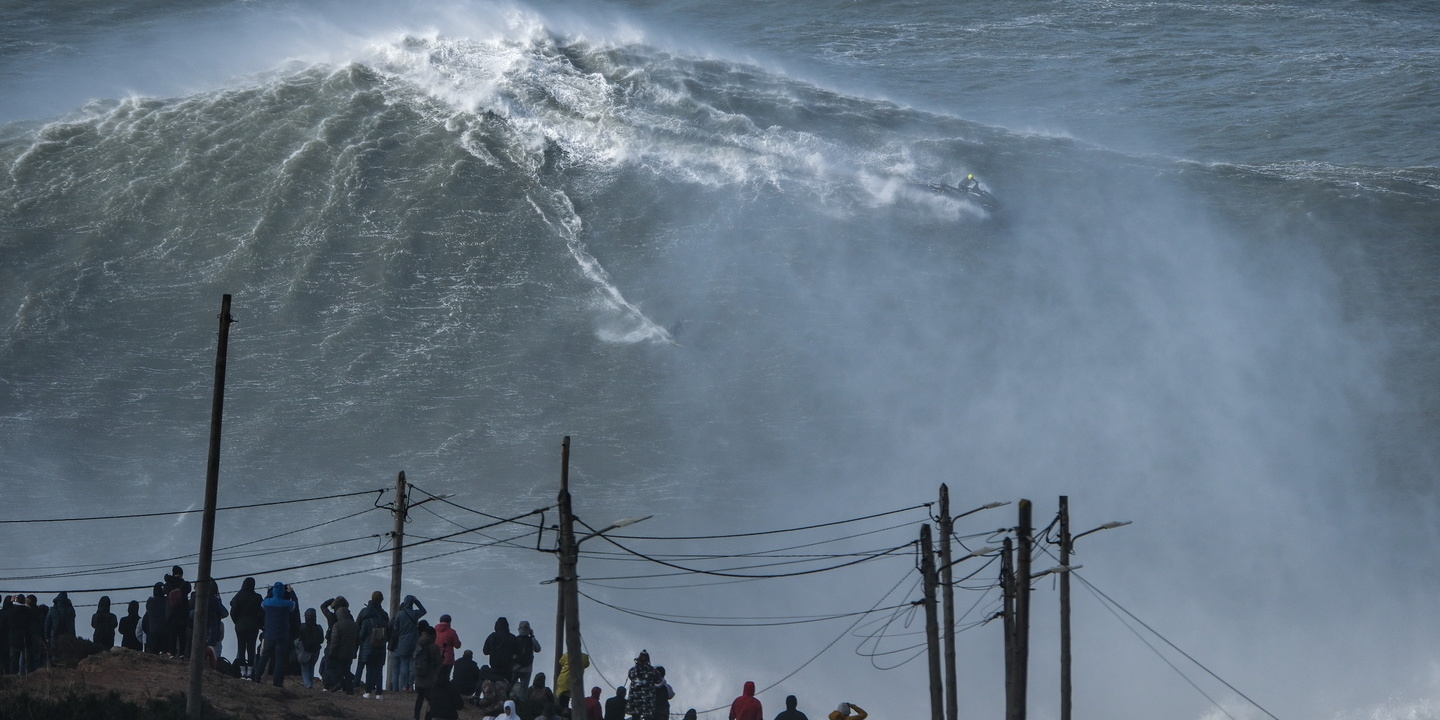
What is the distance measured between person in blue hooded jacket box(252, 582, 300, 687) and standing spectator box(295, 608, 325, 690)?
8.8 inches

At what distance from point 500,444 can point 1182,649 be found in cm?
1753

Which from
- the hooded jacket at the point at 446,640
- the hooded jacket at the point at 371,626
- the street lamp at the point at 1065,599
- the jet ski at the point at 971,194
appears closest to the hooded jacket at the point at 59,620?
the hooded jacket at the point at 371,626

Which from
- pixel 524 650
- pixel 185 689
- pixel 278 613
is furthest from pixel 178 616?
pixel 524 650

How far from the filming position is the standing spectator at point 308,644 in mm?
19281

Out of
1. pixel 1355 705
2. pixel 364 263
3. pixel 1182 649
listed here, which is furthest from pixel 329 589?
pixel 1355 705

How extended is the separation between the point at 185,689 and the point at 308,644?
1.90 metres

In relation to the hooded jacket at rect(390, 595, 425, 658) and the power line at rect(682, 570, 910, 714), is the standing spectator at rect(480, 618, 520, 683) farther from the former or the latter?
the power line at rect(682, 570, 910, 714)

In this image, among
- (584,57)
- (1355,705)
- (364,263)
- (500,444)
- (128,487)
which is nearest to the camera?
(1355,705)

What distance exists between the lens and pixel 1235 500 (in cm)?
3553

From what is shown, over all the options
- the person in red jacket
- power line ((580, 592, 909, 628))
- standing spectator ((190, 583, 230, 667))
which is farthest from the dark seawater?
standing spectator ((190, 583, 230, 667))

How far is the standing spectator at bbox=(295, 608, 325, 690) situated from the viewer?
19.3m

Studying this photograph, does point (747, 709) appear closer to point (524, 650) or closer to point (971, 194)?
point (524, 650)

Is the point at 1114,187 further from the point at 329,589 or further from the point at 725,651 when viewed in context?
the point at 329,589

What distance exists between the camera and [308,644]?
1933 centimetres
